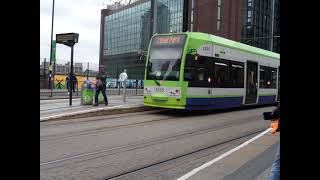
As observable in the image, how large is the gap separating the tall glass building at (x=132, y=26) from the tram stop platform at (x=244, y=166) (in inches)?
2518

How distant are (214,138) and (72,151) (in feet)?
14.1

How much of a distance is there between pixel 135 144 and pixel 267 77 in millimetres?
16316

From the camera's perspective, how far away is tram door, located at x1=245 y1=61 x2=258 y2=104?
23.2m

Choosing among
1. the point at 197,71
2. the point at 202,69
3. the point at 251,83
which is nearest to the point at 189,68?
the point at 197,71

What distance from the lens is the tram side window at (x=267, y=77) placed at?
82.7 feet

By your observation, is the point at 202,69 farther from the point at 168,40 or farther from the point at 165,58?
the point at 168,40

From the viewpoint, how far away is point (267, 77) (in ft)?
84.9

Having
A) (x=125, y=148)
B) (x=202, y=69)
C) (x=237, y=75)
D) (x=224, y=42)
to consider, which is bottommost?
(x=125, y=148)

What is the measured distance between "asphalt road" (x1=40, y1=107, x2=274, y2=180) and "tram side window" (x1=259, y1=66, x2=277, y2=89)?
23.9ft

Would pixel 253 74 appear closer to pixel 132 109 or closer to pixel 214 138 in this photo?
pixel 132 109

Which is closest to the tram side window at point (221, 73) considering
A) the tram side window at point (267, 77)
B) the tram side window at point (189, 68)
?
the tram side window at point (189, 68)

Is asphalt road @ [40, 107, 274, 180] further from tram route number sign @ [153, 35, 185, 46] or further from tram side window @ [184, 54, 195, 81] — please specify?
tram route number sign @ [153, 35, 185, 46]

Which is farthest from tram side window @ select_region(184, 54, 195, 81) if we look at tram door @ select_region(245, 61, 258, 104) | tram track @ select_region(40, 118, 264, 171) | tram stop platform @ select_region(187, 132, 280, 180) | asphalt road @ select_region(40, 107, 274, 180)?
tram stop platform @ select_region(187, 132, 280, 180)
